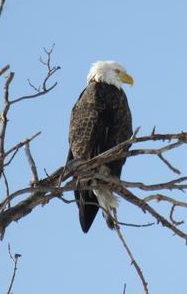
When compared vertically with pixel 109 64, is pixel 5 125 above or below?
below

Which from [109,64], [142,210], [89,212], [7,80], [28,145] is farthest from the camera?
[109,64]

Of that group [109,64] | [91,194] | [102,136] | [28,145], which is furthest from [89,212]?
[28,145]

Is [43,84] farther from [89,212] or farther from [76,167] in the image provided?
[89,212]

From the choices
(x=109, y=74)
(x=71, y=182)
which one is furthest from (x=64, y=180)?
(x=109, y=74)

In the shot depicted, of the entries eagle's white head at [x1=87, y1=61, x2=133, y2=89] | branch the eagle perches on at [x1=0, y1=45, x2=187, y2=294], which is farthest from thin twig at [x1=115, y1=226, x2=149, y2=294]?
eagle's white head at [x1=87, y1=61, x2=133, y2=89]

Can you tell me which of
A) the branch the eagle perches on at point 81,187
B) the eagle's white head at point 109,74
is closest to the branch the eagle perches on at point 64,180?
the branch the eagle perches on at point 81,187

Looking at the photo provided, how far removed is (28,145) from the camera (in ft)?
13.6

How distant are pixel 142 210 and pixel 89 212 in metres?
1.99

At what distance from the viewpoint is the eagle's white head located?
23.2 ft

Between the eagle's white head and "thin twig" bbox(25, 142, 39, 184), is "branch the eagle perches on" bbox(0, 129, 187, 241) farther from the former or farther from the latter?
the eagle's white head

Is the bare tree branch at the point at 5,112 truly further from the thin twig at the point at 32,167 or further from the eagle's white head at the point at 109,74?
the eagle's white head at the point at 109,74

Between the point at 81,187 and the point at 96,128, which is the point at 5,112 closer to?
the point at 81,187

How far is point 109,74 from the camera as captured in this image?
7.20 m

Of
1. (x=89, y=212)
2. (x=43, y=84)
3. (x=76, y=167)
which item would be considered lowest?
(x=76, y=167)
